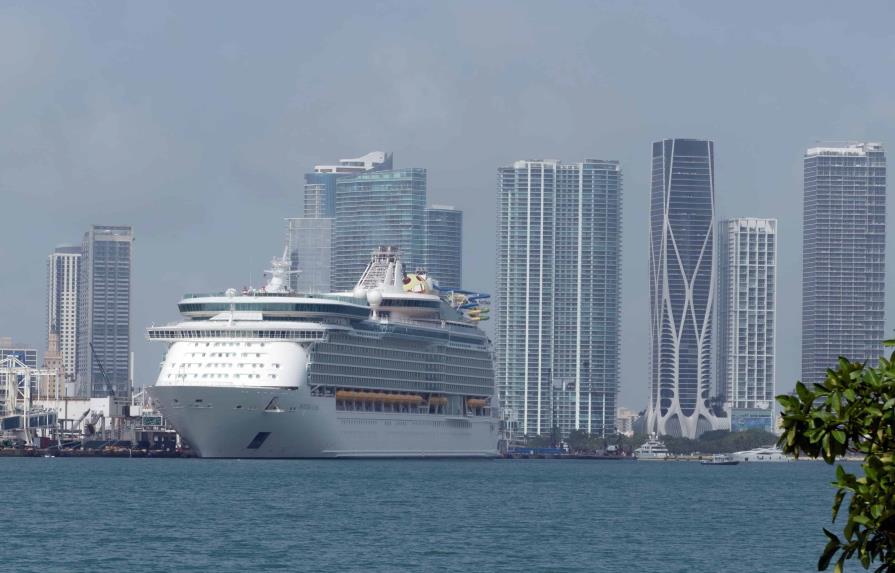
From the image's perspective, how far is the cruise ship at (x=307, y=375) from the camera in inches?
5728

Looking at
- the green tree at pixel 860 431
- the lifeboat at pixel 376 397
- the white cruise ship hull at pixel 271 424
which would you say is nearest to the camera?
the green tree at pixel 860 431

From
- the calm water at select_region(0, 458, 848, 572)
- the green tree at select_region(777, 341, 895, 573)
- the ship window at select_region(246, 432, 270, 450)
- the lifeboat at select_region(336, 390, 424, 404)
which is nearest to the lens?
the green tree at select_region(777, 341, 895, 573)

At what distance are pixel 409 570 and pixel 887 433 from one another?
39.3m

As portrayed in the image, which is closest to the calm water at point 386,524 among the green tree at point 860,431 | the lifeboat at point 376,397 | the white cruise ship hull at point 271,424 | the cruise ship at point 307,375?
the white cruise ship hull at point 271,424

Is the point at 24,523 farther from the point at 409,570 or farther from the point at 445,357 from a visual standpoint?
the point at 445,357

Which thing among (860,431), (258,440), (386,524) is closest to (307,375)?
(258,440)

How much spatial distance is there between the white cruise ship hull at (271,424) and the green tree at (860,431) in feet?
401

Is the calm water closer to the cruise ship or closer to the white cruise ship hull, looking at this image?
the white cruise ship hull

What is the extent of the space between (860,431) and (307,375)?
128m

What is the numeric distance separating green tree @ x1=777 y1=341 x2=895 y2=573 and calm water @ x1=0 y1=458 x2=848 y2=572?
3906cm

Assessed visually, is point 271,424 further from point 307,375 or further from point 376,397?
point 376,397

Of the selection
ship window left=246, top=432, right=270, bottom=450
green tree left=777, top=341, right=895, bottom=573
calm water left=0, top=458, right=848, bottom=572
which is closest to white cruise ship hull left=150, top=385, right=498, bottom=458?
ship window left=246, top=432, right=270, bottom=450

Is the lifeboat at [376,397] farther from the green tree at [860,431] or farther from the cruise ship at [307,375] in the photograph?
the green tree at [860,431]

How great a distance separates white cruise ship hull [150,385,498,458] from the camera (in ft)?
471
